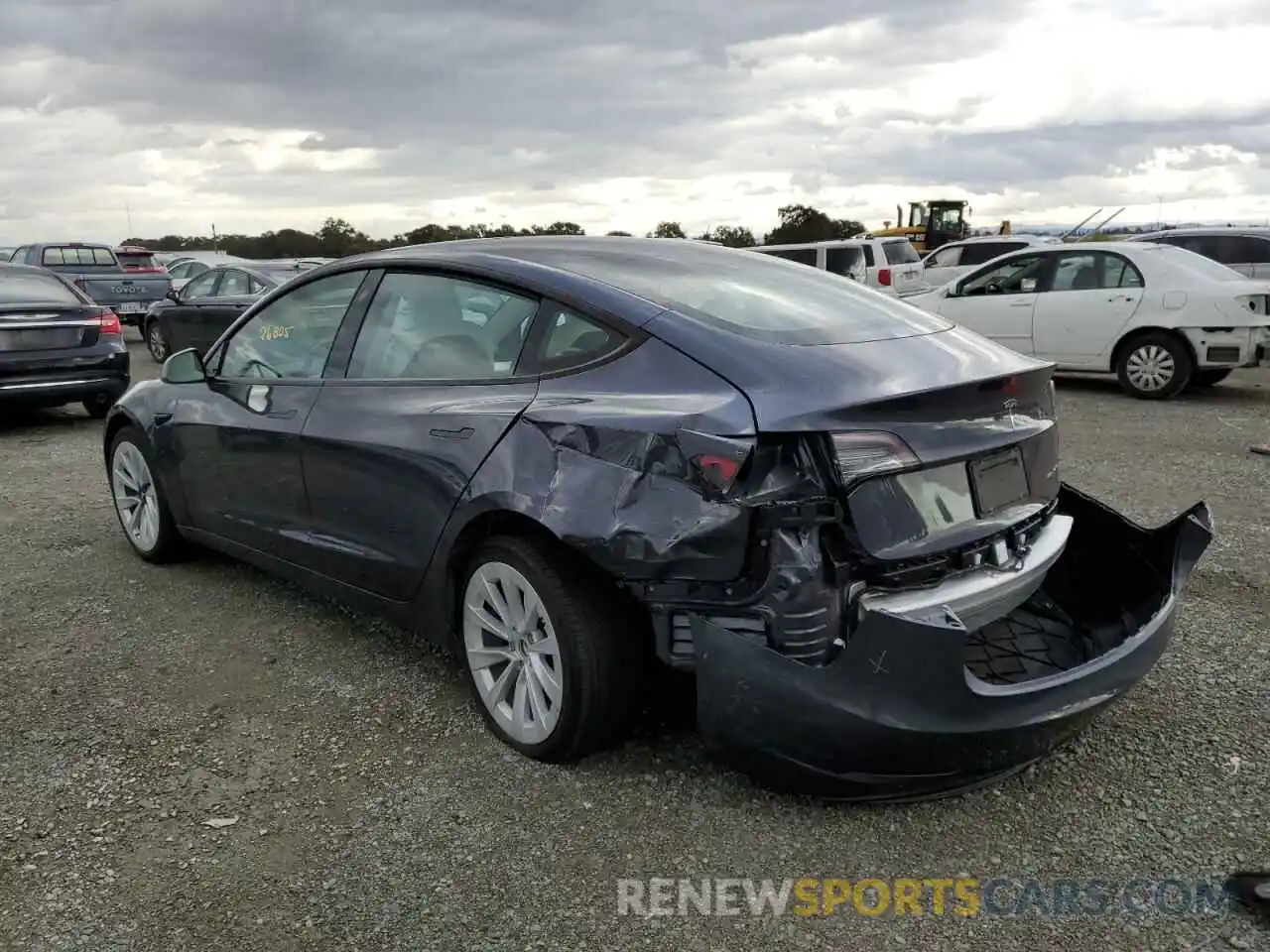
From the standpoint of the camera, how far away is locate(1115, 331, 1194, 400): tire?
960 cm

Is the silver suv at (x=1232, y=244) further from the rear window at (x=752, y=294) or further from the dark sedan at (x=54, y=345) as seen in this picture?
the dark sedan at (x=54, y=345)

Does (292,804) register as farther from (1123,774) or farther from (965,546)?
Result: (1123,774)

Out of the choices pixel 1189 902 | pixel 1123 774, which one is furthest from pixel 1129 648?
pixel 1189 902

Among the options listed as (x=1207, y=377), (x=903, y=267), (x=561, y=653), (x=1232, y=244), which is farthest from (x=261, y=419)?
(x=903, y=267)

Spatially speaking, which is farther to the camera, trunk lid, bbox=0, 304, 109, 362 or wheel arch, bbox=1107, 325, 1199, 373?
wheel arch, bbox=1107, 325, 1199, 373

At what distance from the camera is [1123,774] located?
9.53 feet

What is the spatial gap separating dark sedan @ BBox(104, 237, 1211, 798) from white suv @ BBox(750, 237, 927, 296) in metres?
14.6

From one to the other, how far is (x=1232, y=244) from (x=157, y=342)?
14.6 metres

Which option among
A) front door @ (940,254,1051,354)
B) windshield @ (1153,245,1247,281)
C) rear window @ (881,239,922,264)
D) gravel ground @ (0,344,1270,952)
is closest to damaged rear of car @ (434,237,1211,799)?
gravel ground @ (0,344,1270,952)

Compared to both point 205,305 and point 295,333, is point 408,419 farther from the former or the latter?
point 205,305

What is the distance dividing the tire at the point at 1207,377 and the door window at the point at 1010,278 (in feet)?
5.81

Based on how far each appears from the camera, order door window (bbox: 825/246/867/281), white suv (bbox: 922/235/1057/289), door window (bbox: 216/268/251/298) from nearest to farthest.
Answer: door window (bbox: 216/268/251/298) → door window (bbox: 825/246/867/281) → white suv (bbox: 922/235/1057/289)

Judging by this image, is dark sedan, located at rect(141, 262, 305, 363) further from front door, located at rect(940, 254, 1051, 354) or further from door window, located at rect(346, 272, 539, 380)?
door window, located at rect(346, 272, 539, 380)

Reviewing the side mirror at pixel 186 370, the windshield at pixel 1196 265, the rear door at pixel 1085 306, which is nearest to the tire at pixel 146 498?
the side mirror at pixel 186 370
